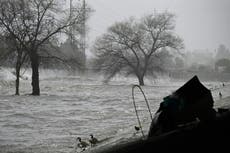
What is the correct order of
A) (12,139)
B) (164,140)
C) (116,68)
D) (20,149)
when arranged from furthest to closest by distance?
(116,68)
(12,139)
(20,149)
(164,140)

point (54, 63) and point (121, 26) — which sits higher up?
point (121, 26)

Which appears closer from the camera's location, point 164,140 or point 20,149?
point 164,140

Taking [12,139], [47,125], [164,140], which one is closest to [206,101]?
[164,140]

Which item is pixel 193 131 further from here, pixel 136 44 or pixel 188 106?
pixel 136 44

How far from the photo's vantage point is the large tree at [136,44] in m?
23.0

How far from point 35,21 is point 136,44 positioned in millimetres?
10207

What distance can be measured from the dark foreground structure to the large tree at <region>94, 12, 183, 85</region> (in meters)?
21.2

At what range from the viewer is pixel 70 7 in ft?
49.9

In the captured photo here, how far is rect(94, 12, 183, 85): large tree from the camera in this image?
2305 cm

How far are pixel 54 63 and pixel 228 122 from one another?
13793 mm

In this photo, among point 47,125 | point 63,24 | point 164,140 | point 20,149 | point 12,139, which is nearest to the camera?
point 164,140

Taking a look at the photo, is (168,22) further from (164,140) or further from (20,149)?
(164,140)

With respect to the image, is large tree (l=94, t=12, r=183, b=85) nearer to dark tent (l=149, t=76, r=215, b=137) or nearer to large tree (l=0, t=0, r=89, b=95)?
large tree (l=0, t=0, r=89, b=95)

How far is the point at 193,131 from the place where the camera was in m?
1.42
